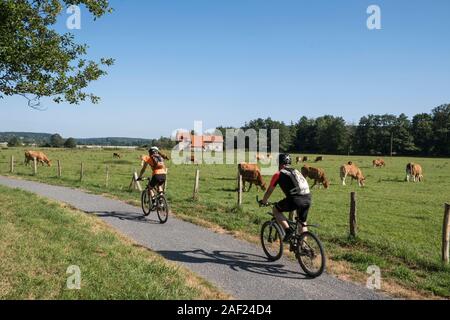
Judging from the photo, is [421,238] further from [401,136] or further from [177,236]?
[401,136]

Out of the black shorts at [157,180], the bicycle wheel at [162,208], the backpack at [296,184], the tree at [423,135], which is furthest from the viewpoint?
the tree at [423,135]

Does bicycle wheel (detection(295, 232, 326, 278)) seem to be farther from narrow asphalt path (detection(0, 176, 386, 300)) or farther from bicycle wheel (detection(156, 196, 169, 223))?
bicycle wheel (detection(156, 196, 169, 223))

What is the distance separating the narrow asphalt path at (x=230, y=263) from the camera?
699 centimetres

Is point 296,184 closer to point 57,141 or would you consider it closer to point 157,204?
point 157,204

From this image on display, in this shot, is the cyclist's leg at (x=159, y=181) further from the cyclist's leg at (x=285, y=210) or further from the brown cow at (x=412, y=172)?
the brown cow at (x=412, y=172)

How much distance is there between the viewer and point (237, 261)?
879 cm

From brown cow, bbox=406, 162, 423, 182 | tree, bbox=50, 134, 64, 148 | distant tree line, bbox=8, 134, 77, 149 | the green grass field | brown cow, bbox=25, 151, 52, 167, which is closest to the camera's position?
the green grass field

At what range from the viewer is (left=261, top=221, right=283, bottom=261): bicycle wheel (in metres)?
8.80

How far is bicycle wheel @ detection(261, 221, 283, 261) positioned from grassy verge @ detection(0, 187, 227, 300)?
82.9 inches

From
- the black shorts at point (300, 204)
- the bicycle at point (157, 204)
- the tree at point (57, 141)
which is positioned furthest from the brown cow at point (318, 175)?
the tree at point (57, 141)

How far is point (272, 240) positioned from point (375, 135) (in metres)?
114

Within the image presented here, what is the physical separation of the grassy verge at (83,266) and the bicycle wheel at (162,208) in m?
2.05

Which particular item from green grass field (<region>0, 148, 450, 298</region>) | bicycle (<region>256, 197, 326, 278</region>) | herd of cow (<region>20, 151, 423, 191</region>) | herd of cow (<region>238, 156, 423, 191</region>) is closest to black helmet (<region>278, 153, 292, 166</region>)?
bicycle (<region>256, 197, 326, 278</region>)

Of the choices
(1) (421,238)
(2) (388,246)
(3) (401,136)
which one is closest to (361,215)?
(1) (421,238)
